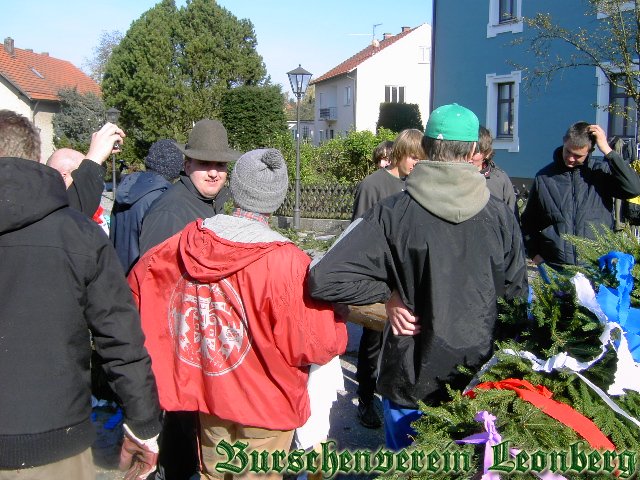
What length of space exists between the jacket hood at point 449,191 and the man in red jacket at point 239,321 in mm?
549

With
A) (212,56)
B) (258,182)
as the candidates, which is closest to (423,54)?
(212,56)

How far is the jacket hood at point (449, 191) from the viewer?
237 centimetres

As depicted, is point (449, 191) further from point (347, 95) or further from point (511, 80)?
point (347, 95)

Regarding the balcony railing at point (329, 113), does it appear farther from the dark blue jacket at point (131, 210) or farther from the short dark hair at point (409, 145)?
the dark blue jacket at point (131, 210)

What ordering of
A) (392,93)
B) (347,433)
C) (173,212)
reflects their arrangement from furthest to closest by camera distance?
(392,93) < (347,433) < (173,212)

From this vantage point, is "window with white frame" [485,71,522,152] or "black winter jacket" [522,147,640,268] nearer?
"black winter jacket" [522,147,640,268]

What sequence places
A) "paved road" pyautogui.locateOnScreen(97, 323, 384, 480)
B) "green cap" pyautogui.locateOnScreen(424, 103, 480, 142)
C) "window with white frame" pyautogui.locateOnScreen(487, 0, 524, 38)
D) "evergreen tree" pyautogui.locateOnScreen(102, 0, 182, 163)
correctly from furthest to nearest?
"evergreen tree" pyautogui.locateOnScreen(102, 0, 182, 163), "window with white frame" pyautogui.locateOnScreen(487, 0, 524, 38), "paved road" pyautogui.locateOnScreen(97, 323, 384, 480), "green cap" pyautogui.locateOnScreen(424, 103, 480, 142)

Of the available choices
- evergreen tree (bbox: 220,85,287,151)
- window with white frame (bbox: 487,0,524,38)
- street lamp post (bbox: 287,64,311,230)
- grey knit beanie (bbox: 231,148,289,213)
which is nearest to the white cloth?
grey knit beanie (bbox: 231,148,289,213)

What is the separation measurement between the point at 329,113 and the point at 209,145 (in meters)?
49.1

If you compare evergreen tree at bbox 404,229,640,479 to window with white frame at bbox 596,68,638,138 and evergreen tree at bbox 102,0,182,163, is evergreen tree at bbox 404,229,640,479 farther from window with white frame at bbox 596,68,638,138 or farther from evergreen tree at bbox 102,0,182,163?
evergreen tree at bbox 102,0,182,163

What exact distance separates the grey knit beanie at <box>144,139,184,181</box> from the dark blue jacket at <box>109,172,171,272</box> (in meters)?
0.08

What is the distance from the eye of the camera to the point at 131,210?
407 centimetres

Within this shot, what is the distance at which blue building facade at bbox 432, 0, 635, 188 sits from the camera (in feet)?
61.4

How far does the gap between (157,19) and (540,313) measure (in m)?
40.1
